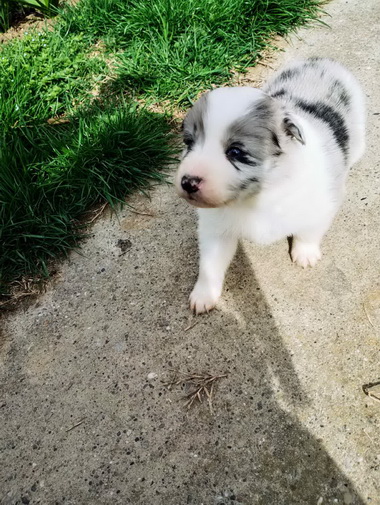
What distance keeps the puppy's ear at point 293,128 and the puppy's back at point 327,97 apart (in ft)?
1.44

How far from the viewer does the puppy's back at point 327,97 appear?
2650 mm

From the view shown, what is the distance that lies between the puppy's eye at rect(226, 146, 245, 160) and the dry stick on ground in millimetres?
1211

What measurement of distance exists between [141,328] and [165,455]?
0.79 m

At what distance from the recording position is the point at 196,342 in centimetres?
267

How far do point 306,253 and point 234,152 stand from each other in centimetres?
107

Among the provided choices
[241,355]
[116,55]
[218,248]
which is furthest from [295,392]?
[116,55]

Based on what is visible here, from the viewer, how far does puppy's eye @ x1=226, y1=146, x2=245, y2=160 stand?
209 cm

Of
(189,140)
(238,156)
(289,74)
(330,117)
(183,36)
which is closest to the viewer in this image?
(238,156)

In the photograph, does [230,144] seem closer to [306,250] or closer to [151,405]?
[306,250]

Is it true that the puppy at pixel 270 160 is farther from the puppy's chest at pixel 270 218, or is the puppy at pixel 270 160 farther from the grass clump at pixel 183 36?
the grass clump at pixel 183 36

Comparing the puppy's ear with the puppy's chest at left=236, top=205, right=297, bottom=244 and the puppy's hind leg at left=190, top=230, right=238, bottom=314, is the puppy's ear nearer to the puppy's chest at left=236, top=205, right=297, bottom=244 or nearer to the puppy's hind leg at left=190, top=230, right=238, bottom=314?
the puppy's chest at left=236, top=205, right=297, bottom=244

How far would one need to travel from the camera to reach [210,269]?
277 centimetres

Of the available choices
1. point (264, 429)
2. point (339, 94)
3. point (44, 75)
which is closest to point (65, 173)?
point (44, 75)

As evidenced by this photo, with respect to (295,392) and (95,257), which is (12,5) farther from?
(295,392)
